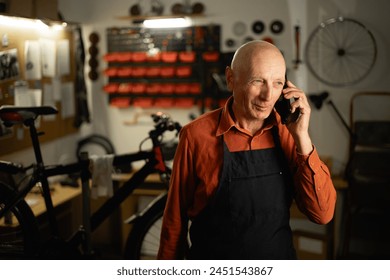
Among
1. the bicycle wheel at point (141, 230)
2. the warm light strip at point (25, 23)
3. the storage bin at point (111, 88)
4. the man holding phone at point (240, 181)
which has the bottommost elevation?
the bicycle wheel at point (141, 230)

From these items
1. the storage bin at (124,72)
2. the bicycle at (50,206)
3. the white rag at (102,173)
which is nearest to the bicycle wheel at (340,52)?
the storage bin at (124,72)

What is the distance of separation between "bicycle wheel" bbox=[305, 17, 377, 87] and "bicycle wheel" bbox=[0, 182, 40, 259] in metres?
1.92

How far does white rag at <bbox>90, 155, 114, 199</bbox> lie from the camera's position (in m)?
2.06

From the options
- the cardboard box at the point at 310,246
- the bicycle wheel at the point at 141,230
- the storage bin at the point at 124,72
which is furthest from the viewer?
the storage bin at the point at 124,72

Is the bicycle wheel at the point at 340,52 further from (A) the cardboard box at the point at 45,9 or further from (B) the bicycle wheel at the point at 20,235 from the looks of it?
(B) the bicycle wheel at the point at 20,235

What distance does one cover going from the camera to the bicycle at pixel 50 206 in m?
1.88

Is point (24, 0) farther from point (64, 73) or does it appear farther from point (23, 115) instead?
point (64, 73)

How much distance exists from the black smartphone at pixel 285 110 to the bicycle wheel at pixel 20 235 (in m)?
1.31

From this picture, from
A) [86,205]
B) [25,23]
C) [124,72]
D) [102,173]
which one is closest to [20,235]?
[86,205]

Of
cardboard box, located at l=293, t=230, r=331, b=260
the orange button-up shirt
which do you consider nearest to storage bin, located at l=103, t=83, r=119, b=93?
cardboard box, located at l=293, t=230, r=331, b=260

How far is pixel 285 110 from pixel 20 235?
1.41 meters

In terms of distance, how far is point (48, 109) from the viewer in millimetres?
1876

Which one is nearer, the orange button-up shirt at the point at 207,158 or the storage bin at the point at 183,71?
the orange button-up shirt at the point at 207,158
